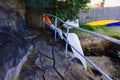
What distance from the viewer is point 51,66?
2.96 metres

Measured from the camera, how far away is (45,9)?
15.9ft

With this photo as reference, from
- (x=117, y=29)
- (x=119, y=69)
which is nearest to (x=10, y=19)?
(x=119, y=69)

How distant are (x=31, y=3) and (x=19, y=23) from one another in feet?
2.04

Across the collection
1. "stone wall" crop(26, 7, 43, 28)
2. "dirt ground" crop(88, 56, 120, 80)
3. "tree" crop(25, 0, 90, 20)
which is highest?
"tree" crop(25, 0, 90, 20)

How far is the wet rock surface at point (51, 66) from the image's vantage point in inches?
105

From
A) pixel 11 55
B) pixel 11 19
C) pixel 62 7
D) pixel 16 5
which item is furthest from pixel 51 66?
pixel 16 5

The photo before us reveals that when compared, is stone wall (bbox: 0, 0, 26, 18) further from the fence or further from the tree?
the fence

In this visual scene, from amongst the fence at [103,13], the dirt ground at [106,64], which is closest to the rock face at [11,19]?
the dirt ground at [106,64]

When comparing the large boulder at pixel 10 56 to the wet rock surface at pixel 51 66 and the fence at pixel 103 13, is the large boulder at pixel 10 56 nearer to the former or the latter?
the wet rock surface at pixel 51 66

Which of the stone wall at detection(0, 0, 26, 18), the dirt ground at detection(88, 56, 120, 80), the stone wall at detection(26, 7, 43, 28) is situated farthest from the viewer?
the dirt ground at detection(88, 56, 120, 80)

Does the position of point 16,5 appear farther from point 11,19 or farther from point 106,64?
point 106,64

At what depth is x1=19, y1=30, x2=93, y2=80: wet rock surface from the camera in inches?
105

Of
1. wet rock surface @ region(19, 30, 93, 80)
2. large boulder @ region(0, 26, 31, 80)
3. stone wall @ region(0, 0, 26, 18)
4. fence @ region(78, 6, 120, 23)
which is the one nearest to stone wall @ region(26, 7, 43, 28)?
stone wall @ region(0, 0, 26, 18)

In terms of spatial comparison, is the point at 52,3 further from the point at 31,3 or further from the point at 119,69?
the point at 119,69
